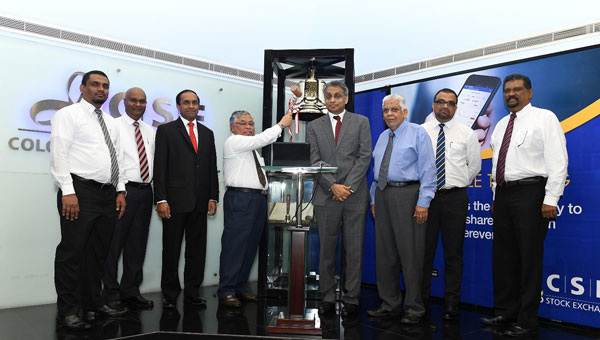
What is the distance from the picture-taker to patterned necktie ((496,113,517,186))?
3061 millimetres

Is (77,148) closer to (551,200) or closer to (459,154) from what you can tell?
(459,154)

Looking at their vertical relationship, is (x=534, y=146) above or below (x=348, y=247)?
above

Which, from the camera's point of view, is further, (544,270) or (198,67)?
(198,67)

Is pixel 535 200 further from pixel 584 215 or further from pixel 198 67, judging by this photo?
pixel 198 67

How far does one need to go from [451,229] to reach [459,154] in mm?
592

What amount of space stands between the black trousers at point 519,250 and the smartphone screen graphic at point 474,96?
1.04 m

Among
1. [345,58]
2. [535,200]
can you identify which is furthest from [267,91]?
[535,200]

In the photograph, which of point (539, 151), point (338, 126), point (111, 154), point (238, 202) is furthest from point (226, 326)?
point (539, 151)

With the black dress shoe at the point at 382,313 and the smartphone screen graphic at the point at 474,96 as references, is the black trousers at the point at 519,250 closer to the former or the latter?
the black dress shoe at the point at 382,313

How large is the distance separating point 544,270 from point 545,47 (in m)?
1.85

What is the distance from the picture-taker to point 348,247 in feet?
10.8

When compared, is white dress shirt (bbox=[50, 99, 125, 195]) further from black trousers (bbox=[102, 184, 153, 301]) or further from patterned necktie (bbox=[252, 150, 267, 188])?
patterned necktie (bbox=[252, 150, 267, 188])

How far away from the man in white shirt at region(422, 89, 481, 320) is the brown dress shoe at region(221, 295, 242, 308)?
151 centimetres

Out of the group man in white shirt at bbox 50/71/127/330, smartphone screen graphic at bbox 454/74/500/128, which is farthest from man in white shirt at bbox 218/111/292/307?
smartphone screen graphic at bbox 454/74/500/128
